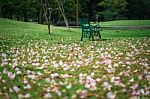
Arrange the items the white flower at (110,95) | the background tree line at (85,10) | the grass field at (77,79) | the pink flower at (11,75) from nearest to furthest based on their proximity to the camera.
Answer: the white flower at (110,95) → the grass field at (77,79) → the pink flower at (11,75) → the background tree line at (85,10)

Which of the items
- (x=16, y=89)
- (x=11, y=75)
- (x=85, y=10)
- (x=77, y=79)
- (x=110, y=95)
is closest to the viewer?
(x=110, y=95)

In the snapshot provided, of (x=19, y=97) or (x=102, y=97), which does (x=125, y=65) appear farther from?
(x=19, y=97)

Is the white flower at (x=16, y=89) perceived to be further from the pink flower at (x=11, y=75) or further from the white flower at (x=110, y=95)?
the white flower at (x=110, y=95)

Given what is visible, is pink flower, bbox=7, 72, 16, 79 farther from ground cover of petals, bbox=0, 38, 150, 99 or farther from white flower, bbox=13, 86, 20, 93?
white flower, bbox=13, 86, 20, 93

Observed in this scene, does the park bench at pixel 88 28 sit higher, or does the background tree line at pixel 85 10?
the background tree line at pixel 85 10

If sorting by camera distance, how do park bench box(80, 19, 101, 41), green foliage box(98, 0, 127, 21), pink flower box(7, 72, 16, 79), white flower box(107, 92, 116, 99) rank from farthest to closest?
1. green foliage box(98, 0, 127, 21)
2. park bench box(80, 19, 101, 41)
3. pink flower box(7, 72, 16, 79)
4. white flower box(107, 92, 116, 99)

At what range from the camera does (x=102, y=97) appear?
6.38m

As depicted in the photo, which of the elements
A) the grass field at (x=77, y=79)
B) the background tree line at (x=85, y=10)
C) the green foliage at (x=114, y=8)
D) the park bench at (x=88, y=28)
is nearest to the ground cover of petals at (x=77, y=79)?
the grass field at (x=77, y=79)

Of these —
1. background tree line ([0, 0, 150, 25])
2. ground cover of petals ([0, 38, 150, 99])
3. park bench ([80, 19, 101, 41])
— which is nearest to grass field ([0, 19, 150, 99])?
ground cover of petals ([0, 38, 150, 99])

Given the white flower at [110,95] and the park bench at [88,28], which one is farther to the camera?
the park bench at [88,28]

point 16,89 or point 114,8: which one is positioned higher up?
point 114,8

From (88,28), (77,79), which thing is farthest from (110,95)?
(88,28)

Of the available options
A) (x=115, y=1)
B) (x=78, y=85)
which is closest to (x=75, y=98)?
(x=78, y=85)

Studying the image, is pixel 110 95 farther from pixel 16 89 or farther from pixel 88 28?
pixel 88 28
